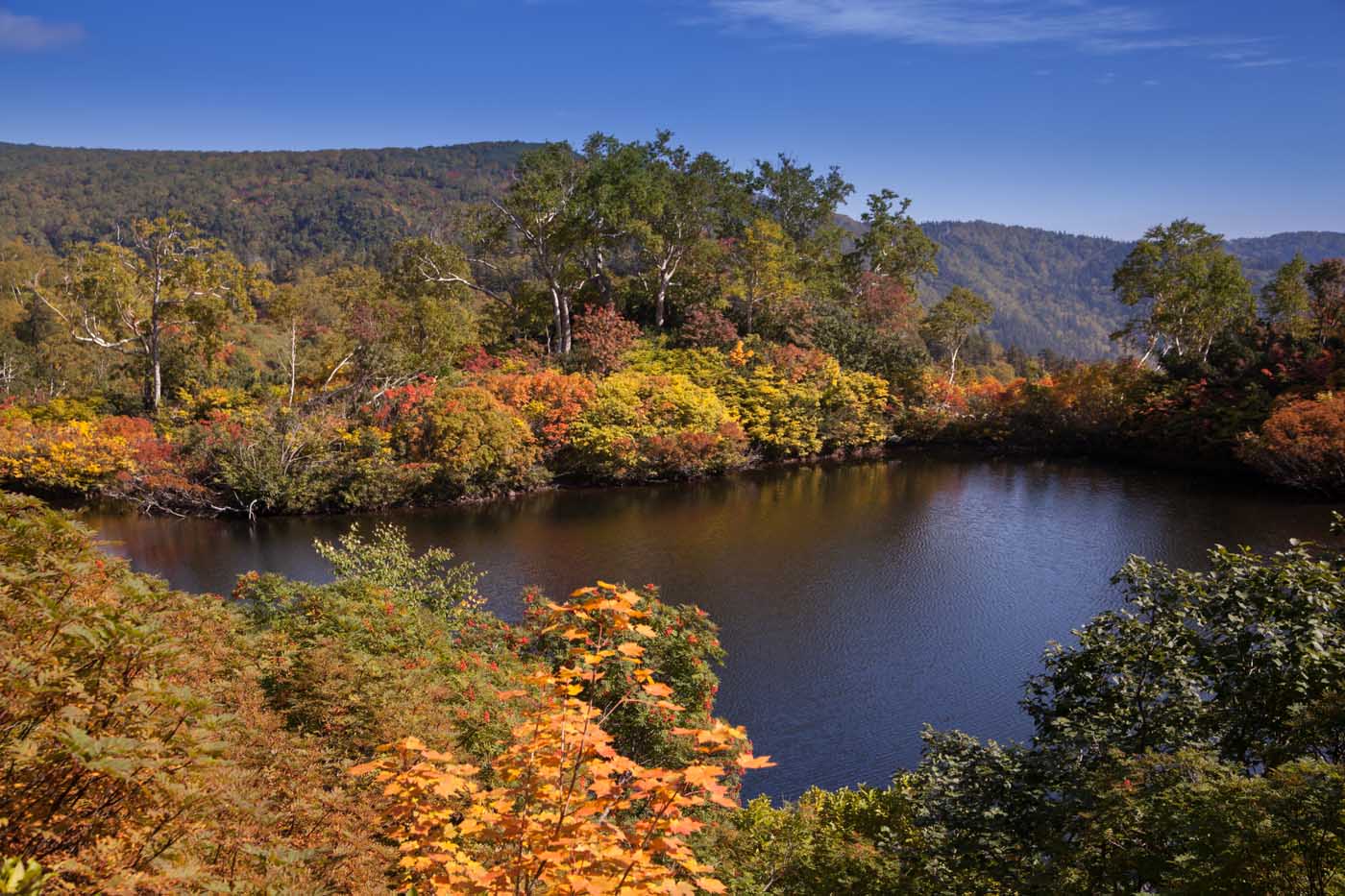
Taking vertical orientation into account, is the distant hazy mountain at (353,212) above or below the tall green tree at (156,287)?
above

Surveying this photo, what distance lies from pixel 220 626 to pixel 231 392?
66.3ft

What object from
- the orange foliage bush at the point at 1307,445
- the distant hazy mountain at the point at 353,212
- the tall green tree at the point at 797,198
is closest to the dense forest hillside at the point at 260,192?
the distant hazy mountain at the point at 353,212

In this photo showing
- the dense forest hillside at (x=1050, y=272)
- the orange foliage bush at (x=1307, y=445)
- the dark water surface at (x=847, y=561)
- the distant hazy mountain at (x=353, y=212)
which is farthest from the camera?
the dense forest hillside at (x=1050, y=272)

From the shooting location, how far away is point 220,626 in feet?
23.8

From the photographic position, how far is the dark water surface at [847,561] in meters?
11.4

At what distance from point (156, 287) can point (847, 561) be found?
21.4 metres

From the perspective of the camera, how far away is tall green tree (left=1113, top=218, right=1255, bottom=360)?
96.2ft

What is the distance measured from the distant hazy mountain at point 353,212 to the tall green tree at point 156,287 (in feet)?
133

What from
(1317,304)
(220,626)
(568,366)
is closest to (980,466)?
(1317,304)

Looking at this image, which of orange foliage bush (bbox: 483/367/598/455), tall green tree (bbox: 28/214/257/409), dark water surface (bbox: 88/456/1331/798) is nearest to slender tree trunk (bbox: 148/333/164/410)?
tall green tree (bbox: 28/214/257/409)

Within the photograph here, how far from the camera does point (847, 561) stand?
58.1 feet

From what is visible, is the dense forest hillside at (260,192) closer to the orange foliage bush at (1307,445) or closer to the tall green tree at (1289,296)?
the tall green tree at (1289,296)

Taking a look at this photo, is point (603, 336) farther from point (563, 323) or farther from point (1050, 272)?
point (1050, 272)

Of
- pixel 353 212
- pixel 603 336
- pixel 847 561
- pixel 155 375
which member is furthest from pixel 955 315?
pixel 353 212
